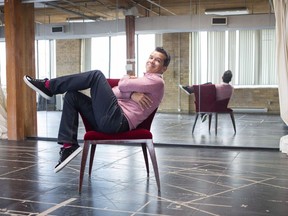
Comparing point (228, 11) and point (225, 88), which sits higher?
point (228, 11)

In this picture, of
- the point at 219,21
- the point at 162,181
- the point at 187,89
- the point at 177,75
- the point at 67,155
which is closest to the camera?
the point at 67,155

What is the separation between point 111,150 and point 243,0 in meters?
3.42

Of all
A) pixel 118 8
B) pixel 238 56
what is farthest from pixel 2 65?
pixel 238 56

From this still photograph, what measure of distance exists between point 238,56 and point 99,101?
11.7 feet

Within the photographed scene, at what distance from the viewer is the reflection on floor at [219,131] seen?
18.7ft

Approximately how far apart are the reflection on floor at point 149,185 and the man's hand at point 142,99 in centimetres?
70

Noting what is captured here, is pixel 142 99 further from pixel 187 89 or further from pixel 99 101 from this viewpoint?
pixel 187 89

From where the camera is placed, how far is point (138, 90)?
10.3 feet

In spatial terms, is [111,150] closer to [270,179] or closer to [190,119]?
[190,119]

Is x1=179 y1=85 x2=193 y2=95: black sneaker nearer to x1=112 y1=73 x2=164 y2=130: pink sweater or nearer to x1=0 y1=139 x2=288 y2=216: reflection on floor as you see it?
x1=0 y1=139 x2=288 y2=216: reflection on floor

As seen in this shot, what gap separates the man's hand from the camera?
3186mm

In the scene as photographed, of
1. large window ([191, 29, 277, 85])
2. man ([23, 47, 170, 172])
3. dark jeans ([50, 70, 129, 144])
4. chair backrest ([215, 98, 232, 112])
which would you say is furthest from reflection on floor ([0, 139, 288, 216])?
large window ([191, 29, 277, 85])

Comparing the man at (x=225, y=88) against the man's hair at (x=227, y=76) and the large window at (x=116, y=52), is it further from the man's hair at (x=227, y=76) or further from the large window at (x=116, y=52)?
the large window at (x=116, y=52)

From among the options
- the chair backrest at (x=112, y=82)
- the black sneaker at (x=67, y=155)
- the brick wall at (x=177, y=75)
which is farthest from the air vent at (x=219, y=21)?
the black sneaker at (x=67, y=155)
